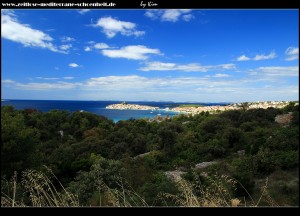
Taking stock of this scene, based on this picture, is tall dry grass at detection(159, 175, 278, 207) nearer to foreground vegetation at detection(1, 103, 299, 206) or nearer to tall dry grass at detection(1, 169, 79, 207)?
tall dry grass at detection(1, 169, 79, 207)

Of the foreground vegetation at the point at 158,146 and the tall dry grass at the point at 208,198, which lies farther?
the foreground vegetation at the point at 158,146

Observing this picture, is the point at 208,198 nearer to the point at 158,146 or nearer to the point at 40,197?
the point at 40,197

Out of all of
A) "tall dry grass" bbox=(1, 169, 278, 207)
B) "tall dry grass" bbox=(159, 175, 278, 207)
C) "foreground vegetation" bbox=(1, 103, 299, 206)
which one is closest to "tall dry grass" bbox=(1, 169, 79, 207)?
"tall dry grass" bbox=(1, 169, 278, 207)

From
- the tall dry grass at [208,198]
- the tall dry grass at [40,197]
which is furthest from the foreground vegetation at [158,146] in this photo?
the tall dry grass at [40,197]

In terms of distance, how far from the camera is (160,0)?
173cm

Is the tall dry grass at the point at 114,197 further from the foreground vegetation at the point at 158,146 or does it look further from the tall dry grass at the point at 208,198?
the foreground vegetation at the point at 158,146

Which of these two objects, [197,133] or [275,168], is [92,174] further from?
[197,133]

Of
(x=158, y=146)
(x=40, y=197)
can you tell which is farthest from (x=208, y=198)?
(x=158, y=146)

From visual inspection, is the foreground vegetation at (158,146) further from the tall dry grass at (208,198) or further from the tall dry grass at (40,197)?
the tall dry grass at (40,197)

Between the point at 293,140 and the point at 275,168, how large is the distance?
341 cm

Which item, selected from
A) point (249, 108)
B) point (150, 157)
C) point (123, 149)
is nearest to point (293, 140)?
point (150, 157)

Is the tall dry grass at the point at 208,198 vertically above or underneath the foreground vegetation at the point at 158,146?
above

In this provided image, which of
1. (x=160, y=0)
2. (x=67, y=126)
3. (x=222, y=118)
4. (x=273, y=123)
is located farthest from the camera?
(x=222, y=118)
